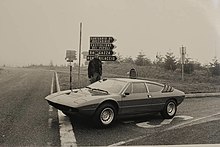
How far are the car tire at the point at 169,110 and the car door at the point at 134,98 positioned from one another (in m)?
0.86

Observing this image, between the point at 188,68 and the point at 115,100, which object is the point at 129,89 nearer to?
the point at 115,100

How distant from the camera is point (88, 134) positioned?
547 cm

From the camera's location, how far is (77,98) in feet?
19.9

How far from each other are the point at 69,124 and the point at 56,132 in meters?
0.76

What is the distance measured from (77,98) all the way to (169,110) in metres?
2.96

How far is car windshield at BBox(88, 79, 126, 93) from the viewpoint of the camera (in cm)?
661

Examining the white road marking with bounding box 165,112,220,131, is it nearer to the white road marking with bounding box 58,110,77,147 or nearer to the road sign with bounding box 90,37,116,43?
the white road marking with bounding box 58,110,77,147

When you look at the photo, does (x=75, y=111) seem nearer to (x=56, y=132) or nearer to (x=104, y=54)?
(x=56, y=132)

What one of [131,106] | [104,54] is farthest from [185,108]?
[104,54]

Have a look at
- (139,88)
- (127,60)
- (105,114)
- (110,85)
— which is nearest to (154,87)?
(139,88)

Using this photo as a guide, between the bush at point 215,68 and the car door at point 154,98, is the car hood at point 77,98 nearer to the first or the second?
the car door at point 154,98

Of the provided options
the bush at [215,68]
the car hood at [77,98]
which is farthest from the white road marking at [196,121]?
the bush at [215,68]

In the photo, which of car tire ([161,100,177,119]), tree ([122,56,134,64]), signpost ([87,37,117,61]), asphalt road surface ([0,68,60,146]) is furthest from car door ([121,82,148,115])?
tree ([122,56,134,64])

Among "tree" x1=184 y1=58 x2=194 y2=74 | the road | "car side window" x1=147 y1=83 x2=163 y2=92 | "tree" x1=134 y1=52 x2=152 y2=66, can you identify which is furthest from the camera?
"tree" x1=134 y1=52 x2=152 y2=66
